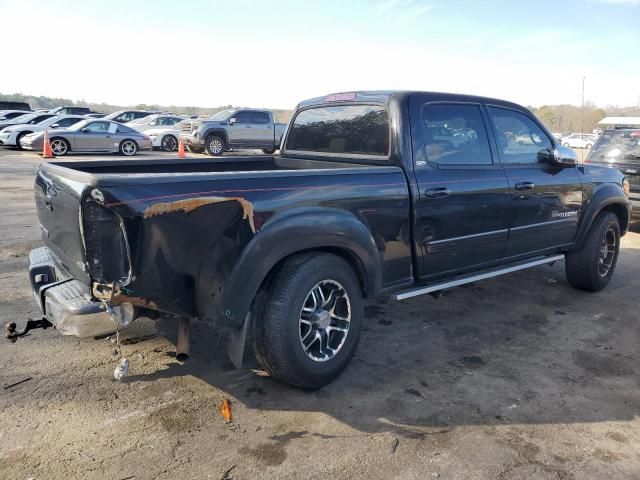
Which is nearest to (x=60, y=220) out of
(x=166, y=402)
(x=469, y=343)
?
(x=166, y=402)

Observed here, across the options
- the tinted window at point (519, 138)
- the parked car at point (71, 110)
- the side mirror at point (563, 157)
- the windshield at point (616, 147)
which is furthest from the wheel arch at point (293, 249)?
the parked car at point (71, 110)

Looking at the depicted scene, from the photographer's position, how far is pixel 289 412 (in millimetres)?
3119

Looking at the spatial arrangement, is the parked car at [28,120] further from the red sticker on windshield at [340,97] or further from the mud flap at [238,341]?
the mud flap at [238,341]

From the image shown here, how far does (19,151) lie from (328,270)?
2087 centimetres

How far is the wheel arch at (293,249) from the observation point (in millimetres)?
2902

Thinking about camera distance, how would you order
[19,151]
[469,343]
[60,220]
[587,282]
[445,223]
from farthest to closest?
1. [19,151]
2. [587,282]
3. [469,343]
4. [445,223]
5. [60,220]

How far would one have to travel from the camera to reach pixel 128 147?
18641 mm

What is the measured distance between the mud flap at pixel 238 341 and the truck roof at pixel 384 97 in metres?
2.00

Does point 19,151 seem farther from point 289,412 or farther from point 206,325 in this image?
point 289,412

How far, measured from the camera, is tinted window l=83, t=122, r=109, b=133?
709 inches

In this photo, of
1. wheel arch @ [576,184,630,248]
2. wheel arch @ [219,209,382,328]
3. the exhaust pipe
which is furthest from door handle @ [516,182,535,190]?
the exhaust pipe

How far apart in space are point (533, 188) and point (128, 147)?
16.7 m

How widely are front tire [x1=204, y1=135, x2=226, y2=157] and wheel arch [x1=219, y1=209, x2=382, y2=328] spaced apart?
55.6 ft

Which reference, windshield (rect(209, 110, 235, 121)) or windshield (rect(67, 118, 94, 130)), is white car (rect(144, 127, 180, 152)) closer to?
windshield (rect(209, 110, 235, 121))
